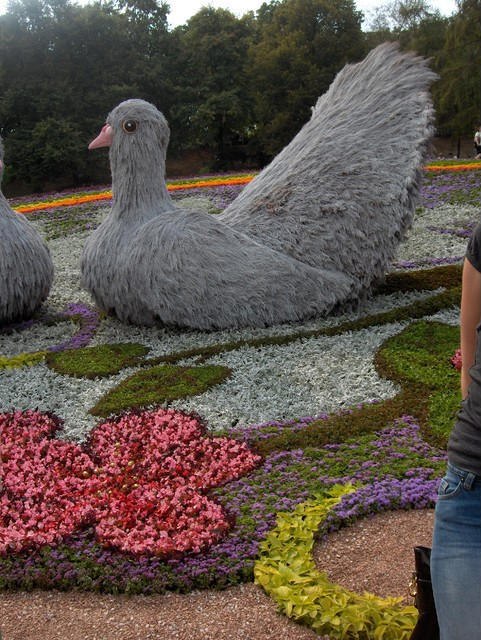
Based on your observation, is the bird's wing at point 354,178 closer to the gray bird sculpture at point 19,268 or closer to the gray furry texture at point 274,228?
the gray furry texture at point 274,228

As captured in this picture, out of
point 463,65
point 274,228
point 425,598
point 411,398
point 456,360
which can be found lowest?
point 411,398

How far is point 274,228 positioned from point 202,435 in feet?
11.0

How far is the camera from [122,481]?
4777mm

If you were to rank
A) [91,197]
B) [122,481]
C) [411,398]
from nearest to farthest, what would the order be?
[122,481], [411,398], [91,197]

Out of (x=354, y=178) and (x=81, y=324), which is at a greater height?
(x=354, y=178)

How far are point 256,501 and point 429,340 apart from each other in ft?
10.5

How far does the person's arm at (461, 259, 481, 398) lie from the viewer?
2244 mm

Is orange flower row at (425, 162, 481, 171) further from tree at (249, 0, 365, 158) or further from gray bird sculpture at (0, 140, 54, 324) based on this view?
tree at (249, 0, 365, 158)

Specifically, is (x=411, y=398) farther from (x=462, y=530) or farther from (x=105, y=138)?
(x=105, y=138)

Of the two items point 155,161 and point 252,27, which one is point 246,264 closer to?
point 155,161

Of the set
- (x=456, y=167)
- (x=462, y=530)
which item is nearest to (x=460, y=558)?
(x=462, y=530)

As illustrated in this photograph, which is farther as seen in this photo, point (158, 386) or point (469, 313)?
point (158, 386)

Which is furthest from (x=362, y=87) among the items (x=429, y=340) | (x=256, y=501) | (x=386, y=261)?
(x=256, y=501)

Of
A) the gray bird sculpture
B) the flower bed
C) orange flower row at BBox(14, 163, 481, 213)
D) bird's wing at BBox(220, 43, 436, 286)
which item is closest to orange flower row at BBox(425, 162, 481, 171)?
orange flower row at BBox(14, 163, 481, 213)
